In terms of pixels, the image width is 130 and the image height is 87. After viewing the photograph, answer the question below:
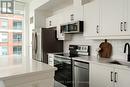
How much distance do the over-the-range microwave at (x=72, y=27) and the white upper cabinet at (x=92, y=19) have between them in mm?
130

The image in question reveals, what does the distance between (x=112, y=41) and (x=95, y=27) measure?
49 centimetres

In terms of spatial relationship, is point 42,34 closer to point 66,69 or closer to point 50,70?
point 66,69

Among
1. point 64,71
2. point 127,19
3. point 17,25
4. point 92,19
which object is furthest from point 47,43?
point 127,19

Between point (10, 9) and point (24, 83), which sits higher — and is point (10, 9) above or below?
above

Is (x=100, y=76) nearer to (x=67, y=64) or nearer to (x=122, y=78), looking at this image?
(x=122, y=78)

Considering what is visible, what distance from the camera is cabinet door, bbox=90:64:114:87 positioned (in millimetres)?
2346

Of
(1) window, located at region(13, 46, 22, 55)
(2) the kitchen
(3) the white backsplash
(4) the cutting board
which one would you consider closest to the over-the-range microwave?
(2) the kitchen

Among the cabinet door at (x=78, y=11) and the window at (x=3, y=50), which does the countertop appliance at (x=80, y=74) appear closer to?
the cabinet door at (x=78, y=11)

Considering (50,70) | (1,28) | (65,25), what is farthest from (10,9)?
(50,70)

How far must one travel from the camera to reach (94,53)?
369cm

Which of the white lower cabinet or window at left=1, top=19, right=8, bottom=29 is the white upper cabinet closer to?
the white lower cabinet

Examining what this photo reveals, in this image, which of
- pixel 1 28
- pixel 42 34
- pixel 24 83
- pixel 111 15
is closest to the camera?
pixel 24 83

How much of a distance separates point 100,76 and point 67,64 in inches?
44.3

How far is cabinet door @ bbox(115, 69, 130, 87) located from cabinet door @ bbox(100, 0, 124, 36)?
2.31ft
